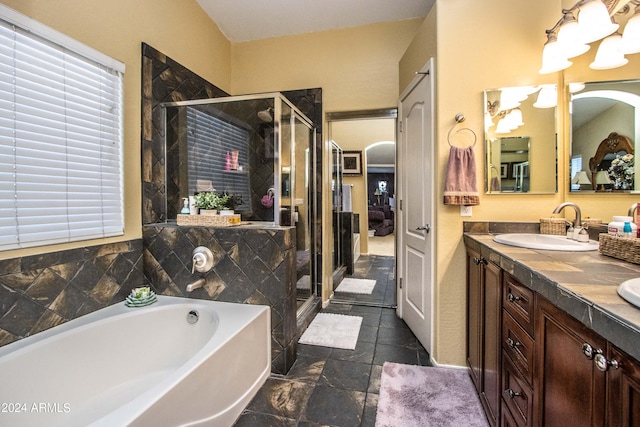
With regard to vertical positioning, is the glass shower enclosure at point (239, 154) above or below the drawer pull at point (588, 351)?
above

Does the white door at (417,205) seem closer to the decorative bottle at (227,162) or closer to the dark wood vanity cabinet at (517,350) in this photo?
the dark wood vanity cabinet at (517,350)

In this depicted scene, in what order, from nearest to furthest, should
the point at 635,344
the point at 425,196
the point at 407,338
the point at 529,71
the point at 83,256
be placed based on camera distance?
the point at 635,344 < the point at 83,256 < the point at 529,71 < the point at 425,196 < the point at 407,338

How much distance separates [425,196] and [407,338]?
1.26 m

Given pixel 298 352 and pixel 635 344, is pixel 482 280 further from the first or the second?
pixel 298 352

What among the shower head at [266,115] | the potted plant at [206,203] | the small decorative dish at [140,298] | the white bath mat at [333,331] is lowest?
the white bath mat at [333,331]

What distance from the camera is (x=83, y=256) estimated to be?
1.77 metres

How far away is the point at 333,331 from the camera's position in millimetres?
2688

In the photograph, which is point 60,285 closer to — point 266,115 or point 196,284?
point 196,284

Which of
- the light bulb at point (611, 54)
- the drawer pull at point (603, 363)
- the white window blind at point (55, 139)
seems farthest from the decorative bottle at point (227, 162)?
the light bulb at point (611, 54)

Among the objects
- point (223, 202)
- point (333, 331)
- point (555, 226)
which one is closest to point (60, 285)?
point (223, 202)

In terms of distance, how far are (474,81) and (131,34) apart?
8.05 feet

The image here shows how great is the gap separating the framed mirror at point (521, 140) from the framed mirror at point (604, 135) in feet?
A: 0.39

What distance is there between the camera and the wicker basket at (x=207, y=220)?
2207mm

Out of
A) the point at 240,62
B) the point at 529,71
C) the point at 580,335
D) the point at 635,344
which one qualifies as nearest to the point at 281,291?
the point at 580,335
